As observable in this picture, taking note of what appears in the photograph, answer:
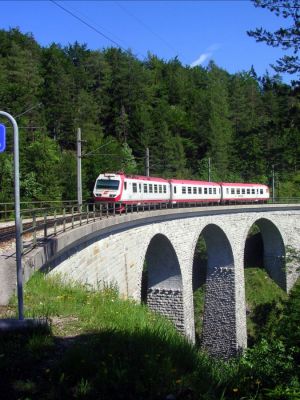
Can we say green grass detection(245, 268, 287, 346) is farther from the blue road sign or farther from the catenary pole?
the blue road sign

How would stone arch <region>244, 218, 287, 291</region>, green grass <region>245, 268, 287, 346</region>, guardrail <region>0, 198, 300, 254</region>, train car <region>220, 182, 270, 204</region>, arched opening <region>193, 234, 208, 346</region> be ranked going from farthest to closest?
1. stone arch <region>244, 218, 287, 291</region>
2. train car <region>220, 182, 270, 204</region>
3. green grass <region>245, 268, 287, 346</region>
4. arched opening <region>193, 234, 208, 346</region>
5. guardrail <region>0, 198, 300, 254</region>

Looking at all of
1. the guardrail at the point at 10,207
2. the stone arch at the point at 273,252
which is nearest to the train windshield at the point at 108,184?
the guardrail at the point at 10,207

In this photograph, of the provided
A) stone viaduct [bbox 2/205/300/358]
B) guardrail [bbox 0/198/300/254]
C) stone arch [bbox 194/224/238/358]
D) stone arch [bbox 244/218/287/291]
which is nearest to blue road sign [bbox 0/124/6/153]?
guardrail [bbox 0/198/300/254]

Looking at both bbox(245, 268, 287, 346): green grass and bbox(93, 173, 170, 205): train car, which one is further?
bbox(245, 268, 287, 346): green grass

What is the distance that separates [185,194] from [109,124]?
44417mm

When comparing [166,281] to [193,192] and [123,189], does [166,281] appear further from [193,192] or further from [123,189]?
[193,192]

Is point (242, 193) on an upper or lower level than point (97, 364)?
upper

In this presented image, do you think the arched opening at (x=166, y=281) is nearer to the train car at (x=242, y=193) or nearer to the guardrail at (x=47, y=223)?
the guardrail at (x=47, y=223)

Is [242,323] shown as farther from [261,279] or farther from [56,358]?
[56,358]

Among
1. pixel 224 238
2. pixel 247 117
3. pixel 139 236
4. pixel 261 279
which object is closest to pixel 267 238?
pixel 261 279

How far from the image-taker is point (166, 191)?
2825cm

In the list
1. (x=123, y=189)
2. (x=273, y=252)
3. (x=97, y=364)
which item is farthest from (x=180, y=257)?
(x=97, y=364)

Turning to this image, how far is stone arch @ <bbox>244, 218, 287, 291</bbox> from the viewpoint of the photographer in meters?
38.9

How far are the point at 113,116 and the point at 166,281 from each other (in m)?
51.3
